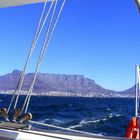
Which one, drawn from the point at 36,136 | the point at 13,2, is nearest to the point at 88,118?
the point at 13,2

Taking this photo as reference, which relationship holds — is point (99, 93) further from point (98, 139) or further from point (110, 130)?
point (98, 139)

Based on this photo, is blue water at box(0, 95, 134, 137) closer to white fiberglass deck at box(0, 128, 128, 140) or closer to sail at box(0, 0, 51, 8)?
sail at box(0, 0, 51, 8)

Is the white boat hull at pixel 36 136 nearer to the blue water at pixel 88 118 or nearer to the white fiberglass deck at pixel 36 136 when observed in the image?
the white fiberglass deck at pixel 36 136

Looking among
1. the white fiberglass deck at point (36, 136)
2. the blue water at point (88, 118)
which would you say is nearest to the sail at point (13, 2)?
the white fiberglass deck at point (36, 136)

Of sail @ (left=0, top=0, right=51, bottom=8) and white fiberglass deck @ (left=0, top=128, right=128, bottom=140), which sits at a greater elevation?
sail @ (left=0, top=0, right=51, bottom=8)

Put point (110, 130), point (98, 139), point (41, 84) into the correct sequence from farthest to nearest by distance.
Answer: point (41, 84) → point (110, 130) → point (98, 139)

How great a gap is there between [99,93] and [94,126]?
153249 millimetres

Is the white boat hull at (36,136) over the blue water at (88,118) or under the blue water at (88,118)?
under

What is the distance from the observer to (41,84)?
197250 millimetres

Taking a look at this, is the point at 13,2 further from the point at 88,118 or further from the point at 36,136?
the point at 88,118

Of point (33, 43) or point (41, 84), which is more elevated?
point (41, 84)

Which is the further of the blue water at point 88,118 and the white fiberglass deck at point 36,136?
the blue water at point 88,118

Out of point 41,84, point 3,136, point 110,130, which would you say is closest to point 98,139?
point 3,136

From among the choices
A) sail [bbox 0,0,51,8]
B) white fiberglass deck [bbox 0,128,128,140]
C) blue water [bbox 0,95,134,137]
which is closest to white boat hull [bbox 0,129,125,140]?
white fiberglass deck [bbox 0,128,128,140]
